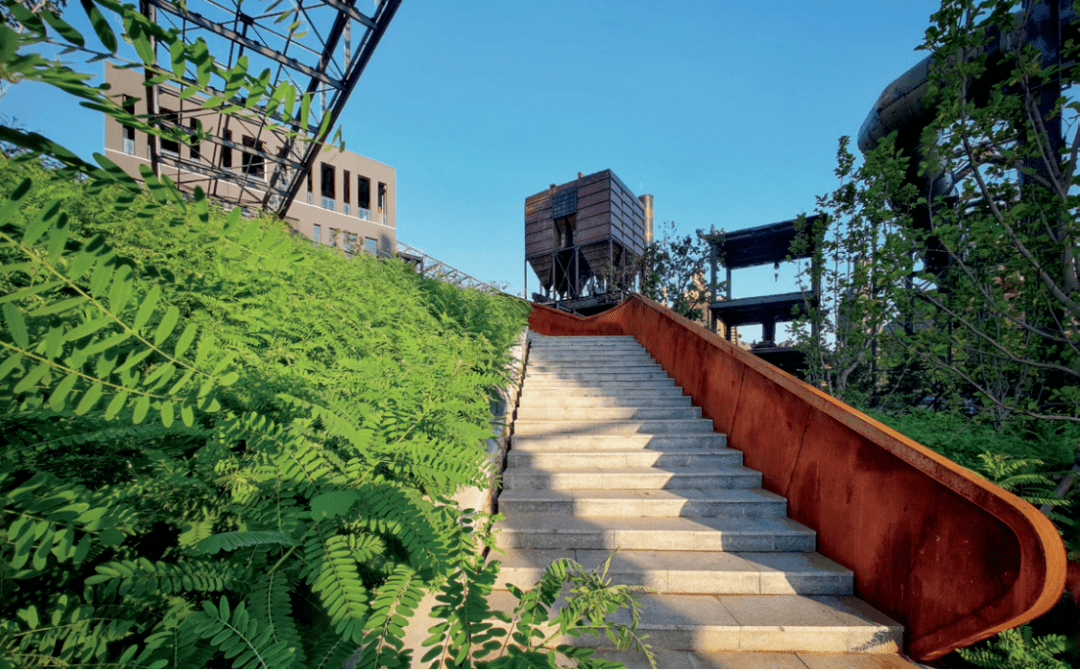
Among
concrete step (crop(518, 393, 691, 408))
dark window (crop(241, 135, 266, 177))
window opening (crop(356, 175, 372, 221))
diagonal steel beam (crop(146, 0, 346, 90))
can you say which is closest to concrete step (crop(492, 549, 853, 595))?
concrete step (crop(518, 393, 691, 408))

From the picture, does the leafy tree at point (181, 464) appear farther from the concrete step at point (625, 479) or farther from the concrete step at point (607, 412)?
the concrete step at point (607, 412)

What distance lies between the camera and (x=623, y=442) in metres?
4.36

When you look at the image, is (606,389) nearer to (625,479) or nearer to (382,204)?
(625,479)

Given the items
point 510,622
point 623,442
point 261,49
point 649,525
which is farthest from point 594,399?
point 261,49

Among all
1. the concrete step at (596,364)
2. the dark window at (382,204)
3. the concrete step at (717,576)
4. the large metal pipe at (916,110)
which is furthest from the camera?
the dark window at (382,204)

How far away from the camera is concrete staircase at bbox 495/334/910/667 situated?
7.45 feet

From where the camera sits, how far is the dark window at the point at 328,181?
77.1ft

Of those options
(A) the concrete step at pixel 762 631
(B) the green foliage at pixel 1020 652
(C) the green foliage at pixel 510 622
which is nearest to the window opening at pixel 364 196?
(A) the concrete step at pixel 762 631

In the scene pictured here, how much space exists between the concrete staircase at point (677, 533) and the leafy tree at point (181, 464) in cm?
129

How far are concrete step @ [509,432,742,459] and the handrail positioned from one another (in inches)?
16.3

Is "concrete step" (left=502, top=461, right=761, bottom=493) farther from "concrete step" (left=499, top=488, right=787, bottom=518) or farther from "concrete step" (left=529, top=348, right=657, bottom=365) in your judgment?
"concrete step" (left=529, top=348, right=657, bottom=365)

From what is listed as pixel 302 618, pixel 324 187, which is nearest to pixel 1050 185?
pixel 302 618

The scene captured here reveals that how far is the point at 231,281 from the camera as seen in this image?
2273 mm

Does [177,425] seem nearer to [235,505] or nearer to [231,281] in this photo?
A: [235,505]
